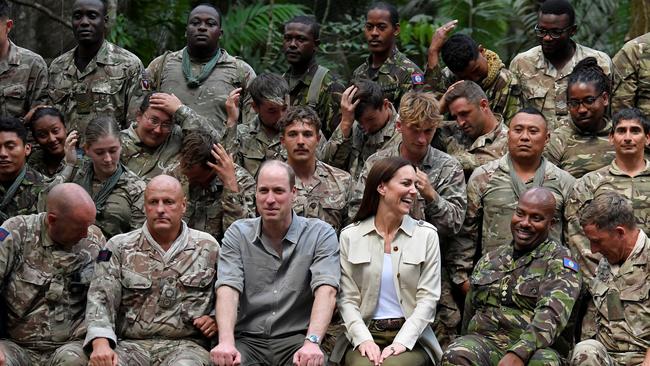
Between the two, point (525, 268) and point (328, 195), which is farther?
point (328, 195)

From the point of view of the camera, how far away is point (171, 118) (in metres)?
9.32

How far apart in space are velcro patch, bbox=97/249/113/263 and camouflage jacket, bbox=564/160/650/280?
3117 mm

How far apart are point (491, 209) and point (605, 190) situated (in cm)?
81

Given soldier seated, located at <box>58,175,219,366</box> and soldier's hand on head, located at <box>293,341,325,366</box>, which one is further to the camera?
soldier seated, located at <box>58,175,219,366</box>

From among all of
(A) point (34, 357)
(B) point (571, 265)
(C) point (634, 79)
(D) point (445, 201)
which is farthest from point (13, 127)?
(C) point (634, 79)

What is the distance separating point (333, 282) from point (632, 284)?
187 centimetres

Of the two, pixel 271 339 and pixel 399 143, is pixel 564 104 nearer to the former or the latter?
pixel 399 143

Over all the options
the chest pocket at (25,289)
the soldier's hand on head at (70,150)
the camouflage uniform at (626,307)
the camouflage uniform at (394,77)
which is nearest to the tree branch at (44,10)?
the soldier's hand on head at (70,150)

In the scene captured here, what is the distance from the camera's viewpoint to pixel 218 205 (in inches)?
346

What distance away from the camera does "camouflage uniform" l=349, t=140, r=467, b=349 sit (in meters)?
8.41

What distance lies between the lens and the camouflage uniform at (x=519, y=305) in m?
7.32

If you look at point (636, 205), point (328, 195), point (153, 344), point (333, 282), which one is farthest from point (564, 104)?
point (153, 344)

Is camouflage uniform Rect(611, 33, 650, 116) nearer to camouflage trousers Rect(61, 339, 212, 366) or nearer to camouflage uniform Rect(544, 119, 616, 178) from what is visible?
camouflage uniform Rect(544, 119, 616, 178)

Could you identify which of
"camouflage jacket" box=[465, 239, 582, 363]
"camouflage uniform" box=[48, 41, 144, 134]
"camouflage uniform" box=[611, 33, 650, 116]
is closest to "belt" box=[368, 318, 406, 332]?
"camouflage jacket" box=[465, 239, 582, 363]
